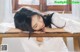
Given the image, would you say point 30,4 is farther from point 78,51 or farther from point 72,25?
point 78,51

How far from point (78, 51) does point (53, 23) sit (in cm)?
23

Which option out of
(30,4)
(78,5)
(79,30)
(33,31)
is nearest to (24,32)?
(33,31)

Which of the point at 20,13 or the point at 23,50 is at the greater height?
the point at 20,13

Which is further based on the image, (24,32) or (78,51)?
(78,51)

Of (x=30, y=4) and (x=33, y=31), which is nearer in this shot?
(x=33, y=31)

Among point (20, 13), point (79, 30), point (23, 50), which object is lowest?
point (23, 50)

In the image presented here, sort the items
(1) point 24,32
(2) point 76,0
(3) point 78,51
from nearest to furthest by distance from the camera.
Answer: (1) point 24,32 → (3) point 78,51 → (2) point 76,0

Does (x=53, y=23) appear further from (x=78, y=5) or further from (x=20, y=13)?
(x=78, y=5)

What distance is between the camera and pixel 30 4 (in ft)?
4.48

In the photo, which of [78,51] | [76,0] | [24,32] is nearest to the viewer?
[24,32]

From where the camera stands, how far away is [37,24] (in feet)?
2.76

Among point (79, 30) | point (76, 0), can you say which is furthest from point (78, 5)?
point (79, 30)

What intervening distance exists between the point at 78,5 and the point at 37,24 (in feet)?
2.14

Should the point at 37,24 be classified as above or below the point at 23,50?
above
